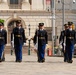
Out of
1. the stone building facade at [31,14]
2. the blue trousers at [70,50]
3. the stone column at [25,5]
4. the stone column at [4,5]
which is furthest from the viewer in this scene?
the stone column at [25,5]

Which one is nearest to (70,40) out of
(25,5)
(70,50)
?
(70,50)

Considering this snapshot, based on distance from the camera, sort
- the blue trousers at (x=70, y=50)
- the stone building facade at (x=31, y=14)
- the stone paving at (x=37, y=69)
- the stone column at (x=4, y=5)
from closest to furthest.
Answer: the stone paving at (x=37, y=69)
the blue trousers at (x=70, y=50)
the stone building facade at (x=31, y=14)
the stone column at (x=4, y=5)

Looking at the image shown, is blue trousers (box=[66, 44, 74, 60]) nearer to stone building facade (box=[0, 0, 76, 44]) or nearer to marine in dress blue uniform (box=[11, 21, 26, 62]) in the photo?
marine in dress blue uniform (box=[11, 21, 26, 62])

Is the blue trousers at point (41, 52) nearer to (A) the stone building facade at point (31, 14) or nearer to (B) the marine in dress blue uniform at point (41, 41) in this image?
(B) the marine in dress blue uniform at point (41, 41)

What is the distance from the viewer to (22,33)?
654 inches

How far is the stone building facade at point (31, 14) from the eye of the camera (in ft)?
166

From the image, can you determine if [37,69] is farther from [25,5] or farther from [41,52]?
[25,5]

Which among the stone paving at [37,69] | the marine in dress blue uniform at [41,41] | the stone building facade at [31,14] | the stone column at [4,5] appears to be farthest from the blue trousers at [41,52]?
the stone column at [4,5]

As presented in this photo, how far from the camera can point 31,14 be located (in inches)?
1998

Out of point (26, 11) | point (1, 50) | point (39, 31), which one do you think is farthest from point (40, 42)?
point (26, 11)

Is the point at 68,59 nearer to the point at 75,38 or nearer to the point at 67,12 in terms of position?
the point at 75,38

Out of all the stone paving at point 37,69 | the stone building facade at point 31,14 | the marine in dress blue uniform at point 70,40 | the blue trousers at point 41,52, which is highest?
the stone building facade at point 31,14

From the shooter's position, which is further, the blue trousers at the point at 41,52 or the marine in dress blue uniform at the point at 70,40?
the blue trousers at the point at 41,52

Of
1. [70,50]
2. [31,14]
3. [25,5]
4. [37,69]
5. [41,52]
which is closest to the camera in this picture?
[37,69]
